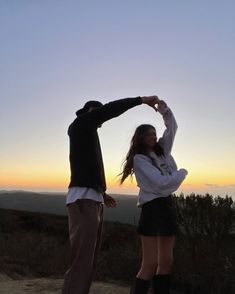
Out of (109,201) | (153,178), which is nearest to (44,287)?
(109,201)

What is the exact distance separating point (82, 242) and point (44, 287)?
298 centimetres

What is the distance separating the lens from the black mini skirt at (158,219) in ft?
15.5

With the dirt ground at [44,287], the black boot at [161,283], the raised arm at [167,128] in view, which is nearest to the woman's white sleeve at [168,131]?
the raised arm at [167,128]

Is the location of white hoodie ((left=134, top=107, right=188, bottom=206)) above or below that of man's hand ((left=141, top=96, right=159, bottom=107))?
below

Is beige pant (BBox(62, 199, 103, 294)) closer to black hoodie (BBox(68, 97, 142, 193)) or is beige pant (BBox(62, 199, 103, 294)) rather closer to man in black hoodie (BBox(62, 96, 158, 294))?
man in black hoodie (BBox(62, 96, 158, 294))

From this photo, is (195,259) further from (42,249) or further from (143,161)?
(42,249)

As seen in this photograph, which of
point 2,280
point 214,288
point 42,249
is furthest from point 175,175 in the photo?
point 42,249

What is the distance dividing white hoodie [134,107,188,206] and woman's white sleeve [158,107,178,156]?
87mm

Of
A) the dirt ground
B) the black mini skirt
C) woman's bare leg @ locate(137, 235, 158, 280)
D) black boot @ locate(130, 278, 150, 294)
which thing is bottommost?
the dirt ground

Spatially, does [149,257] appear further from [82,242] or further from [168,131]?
[168,131]

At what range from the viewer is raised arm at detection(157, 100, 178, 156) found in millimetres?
5121

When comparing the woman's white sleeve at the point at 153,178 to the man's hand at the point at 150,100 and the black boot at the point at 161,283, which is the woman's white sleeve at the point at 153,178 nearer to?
the man's hand at the point at 150,100

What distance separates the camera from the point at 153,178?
15.5 feet

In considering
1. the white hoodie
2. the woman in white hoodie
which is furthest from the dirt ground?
the white hoodie
